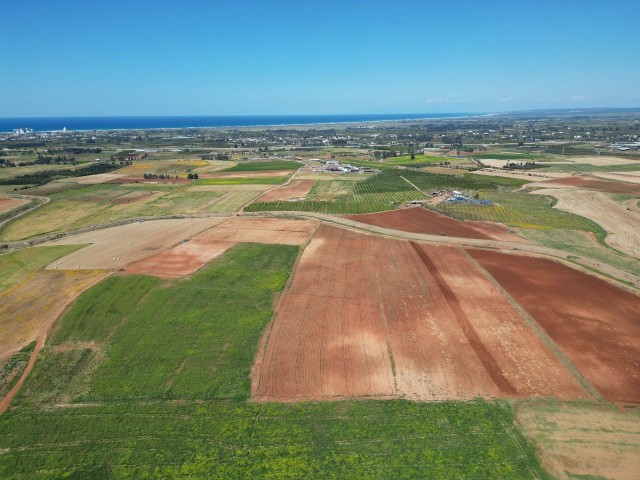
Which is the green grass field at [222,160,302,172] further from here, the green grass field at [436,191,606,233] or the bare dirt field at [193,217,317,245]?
the green grass field at [436,191,606,233]

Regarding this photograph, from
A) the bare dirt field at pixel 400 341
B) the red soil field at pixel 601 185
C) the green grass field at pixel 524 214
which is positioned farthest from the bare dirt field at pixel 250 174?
the red soil field at pixel 601 185

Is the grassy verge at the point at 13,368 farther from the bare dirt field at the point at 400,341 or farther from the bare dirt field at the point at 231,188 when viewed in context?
the bare dirt field at the point at 231,188

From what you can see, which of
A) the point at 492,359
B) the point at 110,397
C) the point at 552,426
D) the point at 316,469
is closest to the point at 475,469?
the point at 552,426

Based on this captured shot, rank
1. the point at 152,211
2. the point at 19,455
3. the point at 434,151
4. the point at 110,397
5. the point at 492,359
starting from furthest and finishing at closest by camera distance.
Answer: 1. the point at 434,151
2. the point at 152,211
3. the point at 492,359
4. the point at 110,397
5. the point at 19,455

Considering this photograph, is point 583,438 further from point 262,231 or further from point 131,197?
point 131,197

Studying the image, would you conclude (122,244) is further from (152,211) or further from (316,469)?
(316,469)

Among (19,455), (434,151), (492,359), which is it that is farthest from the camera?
(434,151)

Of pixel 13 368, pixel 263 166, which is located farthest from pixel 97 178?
pixel 13 368
